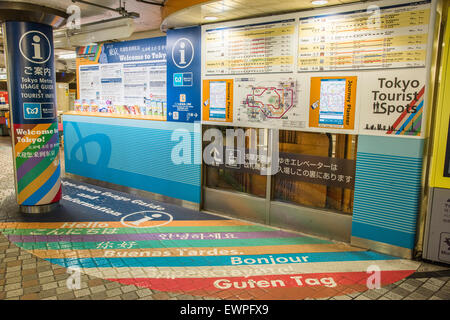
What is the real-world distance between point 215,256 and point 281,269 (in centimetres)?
81

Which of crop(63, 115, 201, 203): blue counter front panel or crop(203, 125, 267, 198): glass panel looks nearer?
crop(203, 125, 267, 198): glass panel

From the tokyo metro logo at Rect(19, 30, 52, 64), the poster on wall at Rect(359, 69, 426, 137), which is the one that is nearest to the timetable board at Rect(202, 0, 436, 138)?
the poster on wall at Rect(359, 69, 426, 137)

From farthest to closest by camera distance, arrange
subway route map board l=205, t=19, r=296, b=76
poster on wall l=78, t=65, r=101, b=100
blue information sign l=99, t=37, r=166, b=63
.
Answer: poster on wall l=78, t=65, r=101, b=100 < blue information sign l=99, t=37, r=166, b=63 < subway route map board l=205, t=19, r=296, b=76

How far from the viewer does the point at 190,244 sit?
4.52m

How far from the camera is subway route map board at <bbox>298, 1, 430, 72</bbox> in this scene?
381 cm

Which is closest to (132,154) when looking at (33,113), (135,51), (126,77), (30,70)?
(126,77)

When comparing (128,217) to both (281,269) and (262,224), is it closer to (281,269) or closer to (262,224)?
(262,224)

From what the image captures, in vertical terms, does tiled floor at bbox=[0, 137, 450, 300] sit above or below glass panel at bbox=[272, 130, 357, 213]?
below

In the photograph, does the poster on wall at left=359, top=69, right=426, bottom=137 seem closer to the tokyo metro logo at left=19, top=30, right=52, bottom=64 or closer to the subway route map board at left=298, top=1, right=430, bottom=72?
the subway route map board at left=298, top=1, right=430, bottom=72

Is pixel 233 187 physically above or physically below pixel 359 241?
above

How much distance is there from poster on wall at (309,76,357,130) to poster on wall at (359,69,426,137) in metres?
0.15

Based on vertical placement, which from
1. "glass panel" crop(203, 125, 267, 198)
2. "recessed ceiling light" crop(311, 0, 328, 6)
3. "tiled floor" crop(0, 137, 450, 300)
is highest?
"recessed ceiling light" crop(311, 0, 328, 6)

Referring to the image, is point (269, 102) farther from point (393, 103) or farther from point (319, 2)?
point (393, 103)
